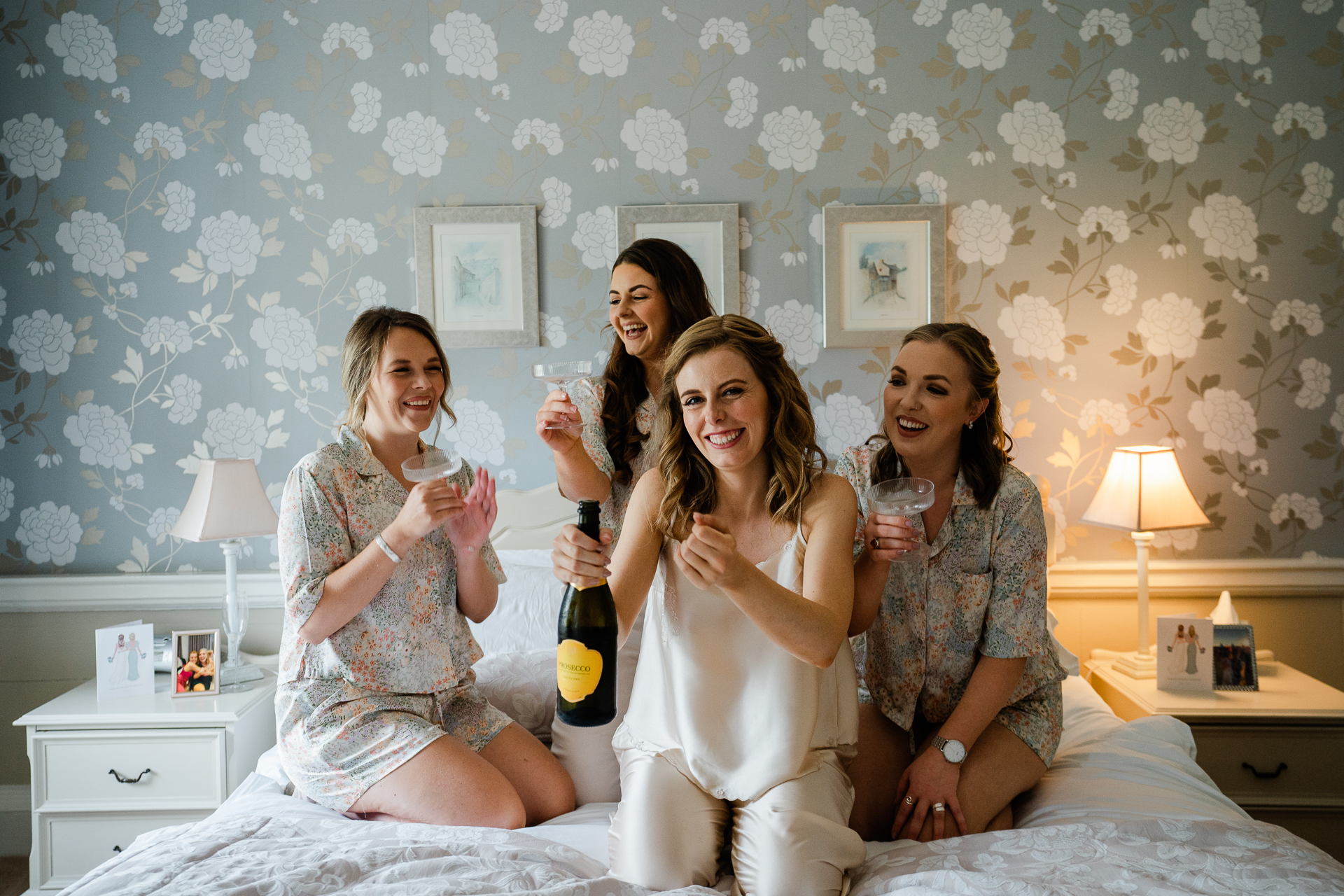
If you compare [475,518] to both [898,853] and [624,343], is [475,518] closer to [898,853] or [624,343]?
[624,343]

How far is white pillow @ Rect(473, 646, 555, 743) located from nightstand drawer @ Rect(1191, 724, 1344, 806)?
1869mm

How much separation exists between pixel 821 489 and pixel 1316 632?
2.42m

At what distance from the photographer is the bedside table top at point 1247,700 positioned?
2.42 meters

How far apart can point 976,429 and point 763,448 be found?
52 cm

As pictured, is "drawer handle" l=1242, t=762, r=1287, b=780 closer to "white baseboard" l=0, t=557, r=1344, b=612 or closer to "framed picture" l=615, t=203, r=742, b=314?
"white baseboard" l=0, t=557, r=1344, b=612

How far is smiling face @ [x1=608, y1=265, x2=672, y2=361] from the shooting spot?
2.09 meters

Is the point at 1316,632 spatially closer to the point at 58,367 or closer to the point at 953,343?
the point at 953,343

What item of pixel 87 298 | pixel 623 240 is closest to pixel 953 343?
pixel 623 240

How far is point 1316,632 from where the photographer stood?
116 inches

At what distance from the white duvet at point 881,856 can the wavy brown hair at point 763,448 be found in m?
0.63

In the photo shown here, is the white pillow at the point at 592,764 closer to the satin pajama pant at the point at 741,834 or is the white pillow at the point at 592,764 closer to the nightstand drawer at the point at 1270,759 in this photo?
the satin pajama pant at the point at 741,834

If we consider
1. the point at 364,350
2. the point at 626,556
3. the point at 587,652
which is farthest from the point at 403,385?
the point at 587,652

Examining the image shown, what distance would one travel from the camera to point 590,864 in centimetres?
148

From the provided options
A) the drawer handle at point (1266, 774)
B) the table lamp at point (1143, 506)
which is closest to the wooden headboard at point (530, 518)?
the table lamp at point (1143, 506)
